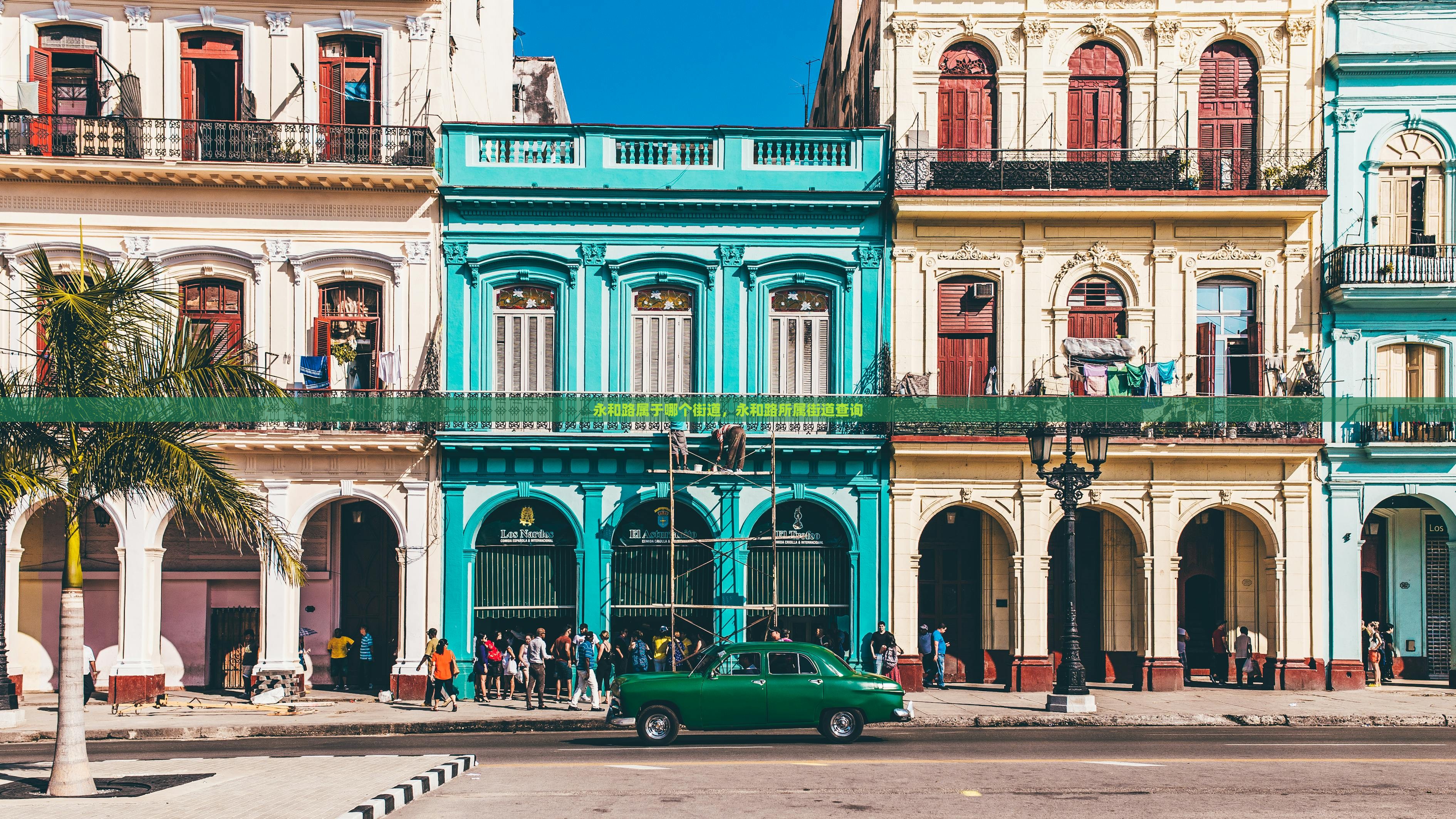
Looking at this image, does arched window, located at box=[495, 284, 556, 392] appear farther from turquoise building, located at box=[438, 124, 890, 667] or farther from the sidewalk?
the sidewalk

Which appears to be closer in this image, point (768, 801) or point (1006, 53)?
point (768, 801)

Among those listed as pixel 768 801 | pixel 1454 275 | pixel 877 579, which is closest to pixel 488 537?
pixel 877 579

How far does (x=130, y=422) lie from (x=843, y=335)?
14757 millimetres

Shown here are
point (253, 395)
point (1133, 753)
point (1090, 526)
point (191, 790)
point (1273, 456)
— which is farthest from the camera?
point (1090, 526)

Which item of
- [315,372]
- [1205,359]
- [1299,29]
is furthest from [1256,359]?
[315,372]

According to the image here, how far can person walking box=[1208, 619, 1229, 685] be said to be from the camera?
26062 mm

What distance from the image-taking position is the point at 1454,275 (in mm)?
25250

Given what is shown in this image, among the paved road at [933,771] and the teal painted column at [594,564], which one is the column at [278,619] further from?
the teal painted column at [594,564]

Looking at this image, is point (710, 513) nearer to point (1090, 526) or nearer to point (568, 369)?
point (568, 369)

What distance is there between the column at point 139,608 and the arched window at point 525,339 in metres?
6.81

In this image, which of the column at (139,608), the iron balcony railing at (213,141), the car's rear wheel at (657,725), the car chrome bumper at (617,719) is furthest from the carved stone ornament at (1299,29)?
the column at (139,608)

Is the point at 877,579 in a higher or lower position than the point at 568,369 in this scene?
lower

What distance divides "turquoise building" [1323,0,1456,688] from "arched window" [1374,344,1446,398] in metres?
0.02

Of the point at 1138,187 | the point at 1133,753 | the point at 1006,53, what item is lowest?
the point at 1133,753
